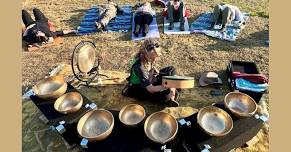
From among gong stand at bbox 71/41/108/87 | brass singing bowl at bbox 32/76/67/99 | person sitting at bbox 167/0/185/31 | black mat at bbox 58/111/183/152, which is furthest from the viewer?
person sitting at bbox 167/0/185/31

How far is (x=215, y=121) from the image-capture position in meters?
4.37

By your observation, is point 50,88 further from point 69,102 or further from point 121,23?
point 121,23

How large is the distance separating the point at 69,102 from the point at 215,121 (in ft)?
7.90

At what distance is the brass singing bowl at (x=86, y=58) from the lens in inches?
210

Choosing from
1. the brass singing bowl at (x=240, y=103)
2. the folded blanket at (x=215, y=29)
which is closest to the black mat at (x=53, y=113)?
the brass singing bowl at (x=240, y=103)

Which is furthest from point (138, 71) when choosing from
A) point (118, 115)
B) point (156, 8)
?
point (156, 8)

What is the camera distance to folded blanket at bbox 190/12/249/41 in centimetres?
790

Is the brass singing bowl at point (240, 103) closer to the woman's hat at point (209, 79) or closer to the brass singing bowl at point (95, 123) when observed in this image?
the woman's hat at point (209, 79)

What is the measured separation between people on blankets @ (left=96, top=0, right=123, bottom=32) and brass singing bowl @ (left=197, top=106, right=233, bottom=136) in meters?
4.99

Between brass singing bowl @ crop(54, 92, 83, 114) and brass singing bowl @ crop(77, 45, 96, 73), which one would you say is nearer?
brass singing bowl @ crop(54, 92, 83, 114)

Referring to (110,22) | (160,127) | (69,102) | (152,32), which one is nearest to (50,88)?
(69,102)

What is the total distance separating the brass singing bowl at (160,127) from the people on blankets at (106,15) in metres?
4.72

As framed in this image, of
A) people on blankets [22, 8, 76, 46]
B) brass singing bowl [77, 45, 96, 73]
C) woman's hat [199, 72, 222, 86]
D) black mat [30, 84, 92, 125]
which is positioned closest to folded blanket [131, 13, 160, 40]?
people on blankets [22, 8, 76, 46]

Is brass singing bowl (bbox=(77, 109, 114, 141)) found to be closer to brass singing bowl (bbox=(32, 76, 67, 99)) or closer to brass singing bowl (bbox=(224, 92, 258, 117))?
brass singing bowl (bbox=(32, 76, 67, 99))
